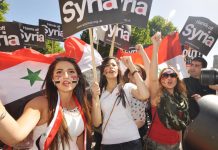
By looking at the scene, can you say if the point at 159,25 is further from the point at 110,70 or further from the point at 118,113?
the point at 118,113

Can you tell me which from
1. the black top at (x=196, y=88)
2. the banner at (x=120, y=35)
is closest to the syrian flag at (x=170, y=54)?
the black top at (x=196, y=88)

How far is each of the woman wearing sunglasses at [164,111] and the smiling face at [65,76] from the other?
3.51 ft

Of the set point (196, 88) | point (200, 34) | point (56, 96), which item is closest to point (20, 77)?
point (56, 96)

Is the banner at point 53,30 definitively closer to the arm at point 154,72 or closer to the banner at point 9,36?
the banner at point 9,36

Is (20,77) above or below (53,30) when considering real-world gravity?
above

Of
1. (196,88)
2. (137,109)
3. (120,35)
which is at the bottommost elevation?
(196,88)

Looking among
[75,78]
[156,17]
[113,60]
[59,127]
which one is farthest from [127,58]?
[156,17]

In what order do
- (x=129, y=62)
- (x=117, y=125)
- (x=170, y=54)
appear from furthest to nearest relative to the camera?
(x=170, y=54), (x=129, y=62), (x=117, y=125)

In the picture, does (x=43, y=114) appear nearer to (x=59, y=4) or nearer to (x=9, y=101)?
(x=59, y=4)

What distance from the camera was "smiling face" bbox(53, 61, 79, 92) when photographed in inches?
108

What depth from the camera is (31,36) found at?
936 centimetres

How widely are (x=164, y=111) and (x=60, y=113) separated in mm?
1374

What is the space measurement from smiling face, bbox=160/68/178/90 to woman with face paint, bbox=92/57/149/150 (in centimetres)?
35

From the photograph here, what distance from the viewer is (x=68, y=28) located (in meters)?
3.89
